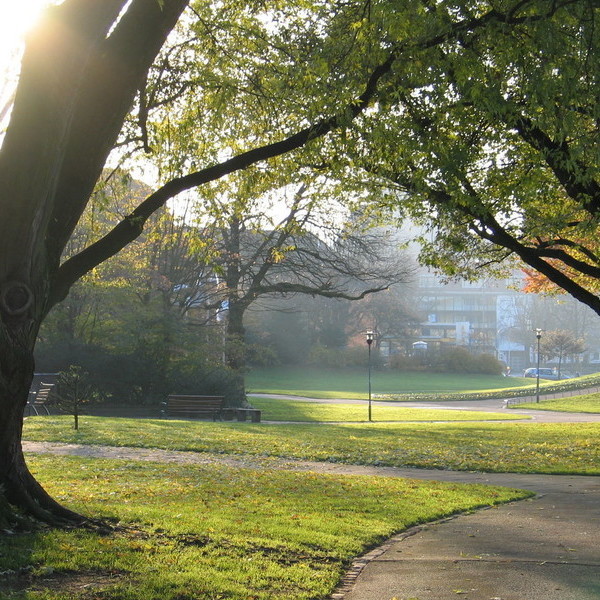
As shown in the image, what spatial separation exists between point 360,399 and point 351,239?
19649 millimetres

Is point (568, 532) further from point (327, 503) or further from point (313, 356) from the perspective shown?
point (313, 356)

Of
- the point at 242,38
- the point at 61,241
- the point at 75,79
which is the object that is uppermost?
the point at 242,38

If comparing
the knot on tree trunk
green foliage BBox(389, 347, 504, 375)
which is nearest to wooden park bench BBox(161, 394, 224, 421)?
the knot on tree trunk

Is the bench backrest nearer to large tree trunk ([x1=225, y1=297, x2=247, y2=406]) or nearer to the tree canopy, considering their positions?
large tree trunk ([x1=225, y1=297, x2=247, y2=406])

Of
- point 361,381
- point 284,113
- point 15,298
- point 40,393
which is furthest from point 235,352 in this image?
point 361,381

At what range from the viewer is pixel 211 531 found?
7.44 m

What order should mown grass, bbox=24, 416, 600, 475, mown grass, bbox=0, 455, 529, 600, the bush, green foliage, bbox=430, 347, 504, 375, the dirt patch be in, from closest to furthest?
the dirt patch < mown grass, bbox=0, 455, 529, 600 < mown grass, bbox=24, 416, 600, 475 < the bush < green foliage, bbox=430, 347, 504, 375

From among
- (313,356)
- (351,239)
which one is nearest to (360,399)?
(351,239)

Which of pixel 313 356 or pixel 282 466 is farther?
pixel 313 356

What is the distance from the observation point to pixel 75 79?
665 cm

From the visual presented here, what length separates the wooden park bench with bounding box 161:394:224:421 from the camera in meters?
28.2

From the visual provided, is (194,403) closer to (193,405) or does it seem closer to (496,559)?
(193,405)

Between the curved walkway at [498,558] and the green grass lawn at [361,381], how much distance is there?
50206mm

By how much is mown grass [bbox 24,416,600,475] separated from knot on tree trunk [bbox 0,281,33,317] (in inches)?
390
